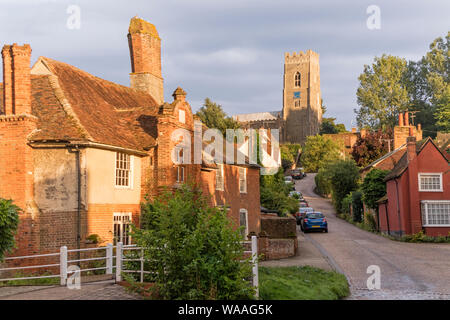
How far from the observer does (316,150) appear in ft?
313

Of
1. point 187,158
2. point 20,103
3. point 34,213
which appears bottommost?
point 34,213

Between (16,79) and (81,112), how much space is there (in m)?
3.06

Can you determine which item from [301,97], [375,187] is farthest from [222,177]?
[301,97]

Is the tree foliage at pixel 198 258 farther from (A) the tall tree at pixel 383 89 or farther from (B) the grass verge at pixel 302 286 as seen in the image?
(A) the tall tree at pixel 383 89

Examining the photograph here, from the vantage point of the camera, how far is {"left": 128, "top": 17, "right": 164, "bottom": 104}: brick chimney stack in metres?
32.1

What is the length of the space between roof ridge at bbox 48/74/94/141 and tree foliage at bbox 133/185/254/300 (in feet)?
33.5

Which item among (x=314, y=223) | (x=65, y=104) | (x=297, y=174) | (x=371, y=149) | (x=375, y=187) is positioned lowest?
(x=314, y=223)

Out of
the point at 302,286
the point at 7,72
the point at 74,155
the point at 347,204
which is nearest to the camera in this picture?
the point at 302,286

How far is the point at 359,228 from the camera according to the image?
45.8 metres

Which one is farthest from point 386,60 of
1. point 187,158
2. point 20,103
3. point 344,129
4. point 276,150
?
point 20,103

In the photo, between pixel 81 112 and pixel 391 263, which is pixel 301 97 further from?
pixel 81 112

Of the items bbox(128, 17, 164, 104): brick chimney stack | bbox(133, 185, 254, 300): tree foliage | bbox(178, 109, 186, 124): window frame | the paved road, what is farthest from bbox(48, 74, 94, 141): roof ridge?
A: the paved road

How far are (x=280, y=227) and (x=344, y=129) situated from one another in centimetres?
10027
